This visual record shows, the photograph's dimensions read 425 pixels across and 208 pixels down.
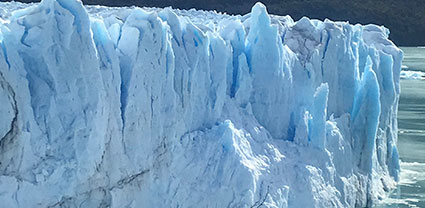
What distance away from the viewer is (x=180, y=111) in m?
5.94

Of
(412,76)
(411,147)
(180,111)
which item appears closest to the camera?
(180,111)

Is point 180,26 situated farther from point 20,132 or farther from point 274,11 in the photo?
point 274,11

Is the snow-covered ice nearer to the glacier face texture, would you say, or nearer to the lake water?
the lake water

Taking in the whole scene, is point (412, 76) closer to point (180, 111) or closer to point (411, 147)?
point (411, 147)

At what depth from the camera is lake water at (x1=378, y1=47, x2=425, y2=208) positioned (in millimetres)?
8820

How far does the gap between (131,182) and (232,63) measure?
5.34ft

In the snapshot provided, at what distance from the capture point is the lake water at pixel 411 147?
882cm

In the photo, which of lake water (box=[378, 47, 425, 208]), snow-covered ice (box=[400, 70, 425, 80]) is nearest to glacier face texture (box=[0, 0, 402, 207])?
lake water (box=[378, 47, 425, 208])

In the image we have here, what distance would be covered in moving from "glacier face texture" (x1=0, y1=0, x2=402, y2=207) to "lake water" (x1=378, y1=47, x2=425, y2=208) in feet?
1.22

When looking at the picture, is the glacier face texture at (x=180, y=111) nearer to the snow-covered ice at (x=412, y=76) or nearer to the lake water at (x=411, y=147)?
the lake water at (x=411, y=147)

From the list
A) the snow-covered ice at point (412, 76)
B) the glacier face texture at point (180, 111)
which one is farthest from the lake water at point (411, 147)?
the snow-covered ice at point (412, 76)

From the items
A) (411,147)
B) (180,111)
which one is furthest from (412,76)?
(180,111)

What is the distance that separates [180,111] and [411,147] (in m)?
7.00

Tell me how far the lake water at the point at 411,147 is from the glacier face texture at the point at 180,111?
0.37m
